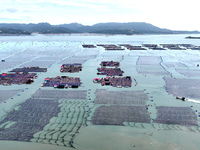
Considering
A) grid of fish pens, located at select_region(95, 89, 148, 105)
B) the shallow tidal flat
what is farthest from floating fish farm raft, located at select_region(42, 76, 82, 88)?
grid of fish pens, located at select_region(95, 89, 148, 105)

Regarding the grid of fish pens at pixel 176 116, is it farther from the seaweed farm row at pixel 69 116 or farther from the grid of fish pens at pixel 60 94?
the grid of fish pens at pixel 60 94

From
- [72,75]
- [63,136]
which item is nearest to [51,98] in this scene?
[63,136]

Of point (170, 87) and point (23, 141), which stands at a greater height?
point (170, 87)

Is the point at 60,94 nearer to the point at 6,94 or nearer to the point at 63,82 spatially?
the point at 63,82

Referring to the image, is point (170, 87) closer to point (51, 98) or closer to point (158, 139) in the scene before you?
point (158, 139)

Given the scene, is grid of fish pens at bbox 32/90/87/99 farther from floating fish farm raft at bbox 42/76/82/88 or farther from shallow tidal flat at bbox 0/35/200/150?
floating fish farm raft at bbox 42/76/82/88
